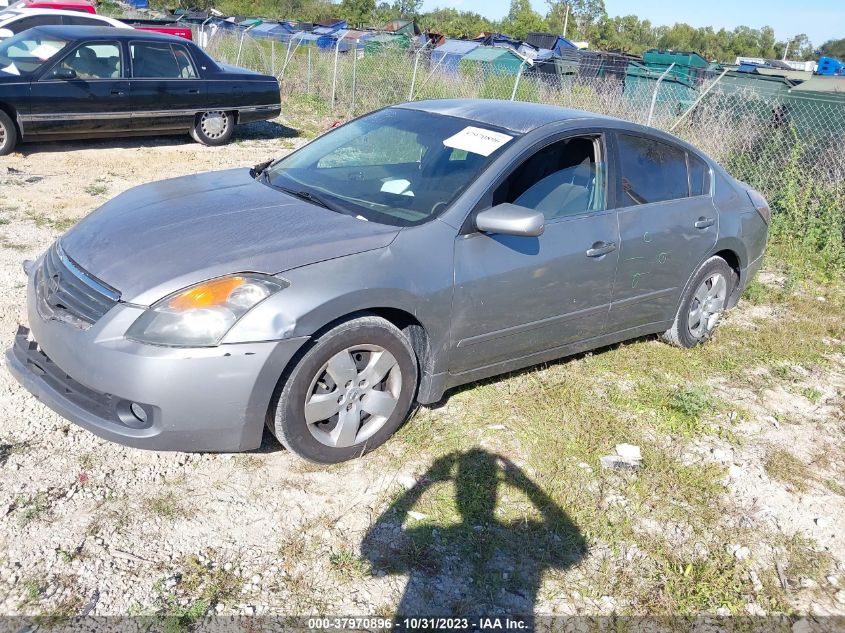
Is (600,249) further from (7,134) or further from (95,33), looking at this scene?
(95,33)

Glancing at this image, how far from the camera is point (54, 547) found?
2.88m

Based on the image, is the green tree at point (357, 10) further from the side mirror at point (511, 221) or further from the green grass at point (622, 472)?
the side mirror at point (511, 221)

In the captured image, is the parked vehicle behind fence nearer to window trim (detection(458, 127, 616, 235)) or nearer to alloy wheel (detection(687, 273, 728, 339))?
window trim (detection(458, 127, 616, 235))

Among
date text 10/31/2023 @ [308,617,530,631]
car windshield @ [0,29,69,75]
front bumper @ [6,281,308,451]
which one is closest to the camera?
date text 10/31/2023 @ [308,617,530,631]

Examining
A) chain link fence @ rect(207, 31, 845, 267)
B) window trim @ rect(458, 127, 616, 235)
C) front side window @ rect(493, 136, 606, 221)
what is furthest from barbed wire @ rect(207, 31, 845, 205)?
front side window @ rect(493, 136, 606, 221)

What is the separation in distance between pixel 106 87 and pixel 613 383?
8.19 meters

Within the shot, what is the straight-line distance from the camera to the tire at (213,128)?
11.2 meters

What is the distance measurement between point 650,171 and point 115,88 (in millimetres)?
7935

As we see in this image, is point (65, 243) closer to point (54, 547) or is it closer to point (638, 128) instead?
Result: point (54, 547)

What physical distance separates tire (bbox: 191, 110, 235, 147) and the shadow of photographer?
8979 mm

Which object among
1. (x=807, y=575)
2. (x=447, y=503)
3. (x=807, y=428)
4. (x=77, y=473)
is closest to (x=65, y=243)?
(x=77, y=473)

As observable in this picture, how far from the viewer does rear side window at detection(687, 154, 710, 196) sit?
506 centimetres

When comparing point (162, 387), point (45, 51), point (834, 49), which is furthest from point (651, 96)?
point (834, 49)

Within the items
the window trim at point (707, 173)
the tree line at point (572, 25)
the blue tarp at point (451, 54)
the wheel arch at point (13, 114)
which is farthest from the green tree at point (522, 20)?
the window trim at point (707, 173)
